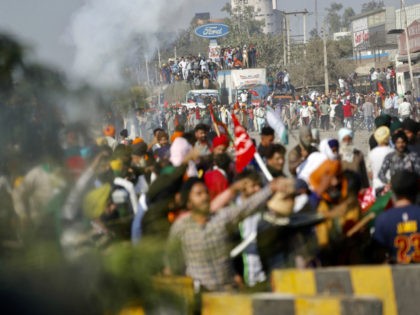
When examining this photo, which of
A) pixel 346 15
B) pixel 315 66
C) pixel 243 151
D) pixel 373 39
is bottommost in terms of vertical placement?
pixel 243 151

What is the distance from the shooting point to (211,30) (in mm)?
71938

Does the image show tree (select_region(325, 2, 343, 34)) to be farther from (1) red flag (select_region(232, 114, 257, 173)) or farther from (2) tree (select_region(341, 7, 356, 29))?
(1) red flag (select_region(232, 114, 257, 173))

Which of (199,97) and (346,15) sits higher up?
(346,15)

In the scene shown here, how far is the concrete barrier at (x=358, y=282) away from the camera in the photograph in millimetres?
7297

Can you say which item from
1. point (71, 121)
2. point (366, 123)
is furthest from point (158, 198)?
point (366, 123)

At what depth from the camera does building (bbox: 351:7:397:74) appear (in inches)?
2960

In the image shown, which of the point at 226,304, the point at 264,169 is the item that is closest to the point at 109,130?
the point at 226,304

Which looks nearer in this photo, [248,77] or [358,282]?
[358,282]

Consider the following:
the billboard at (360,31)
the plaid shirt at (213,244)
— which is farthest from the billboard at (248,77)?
the plaid shirt at (213,244)

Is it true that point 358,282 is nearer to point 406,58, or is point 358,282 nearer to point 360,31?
point 406,58

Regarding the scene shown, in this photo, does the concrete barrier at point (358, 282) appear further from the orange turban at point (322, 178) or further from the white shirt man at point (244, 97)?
the white shirt man at point (244, 97)

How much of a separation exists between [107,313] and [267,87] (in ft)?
169

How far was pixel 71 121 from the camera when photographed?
5371 mm

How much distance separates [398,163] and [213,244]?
510 cm
